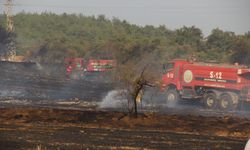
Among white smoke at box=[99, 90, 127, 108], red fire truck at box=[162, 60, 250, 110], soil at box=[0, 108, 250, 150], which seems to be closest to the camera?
soil at box=[0, 108, 250, 150]

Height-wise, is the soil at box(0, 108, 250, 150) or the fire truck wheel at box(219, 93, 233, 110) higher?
the fire truck wheel at box(219, 93, 233, 110)

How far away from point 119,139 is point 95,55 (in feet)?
288

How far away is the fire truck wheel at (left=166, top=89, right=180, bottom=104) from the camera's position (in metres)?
44.8

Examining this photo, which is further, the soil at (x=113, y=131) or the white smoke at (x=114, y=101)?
the white smoke at (x=114, y=101)

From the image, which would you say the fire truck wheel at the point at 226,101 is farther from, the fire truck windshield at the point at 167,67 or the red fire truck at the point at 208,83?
the fire truck windshield at the point at 167,67

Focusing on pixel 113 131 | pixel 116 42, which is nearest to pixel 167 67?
pixel 113 131

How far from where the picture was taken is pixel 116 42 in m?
109

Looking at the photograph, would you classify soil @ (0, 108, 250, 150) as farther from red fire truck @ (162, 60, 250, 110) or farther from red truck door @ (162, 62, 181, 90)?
red truck door @ (162, 62, 181, 90)

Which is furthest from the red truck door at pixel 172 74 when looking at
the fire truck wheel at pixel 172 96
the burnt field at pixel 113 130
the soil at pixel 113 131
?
the soil at pixel 113 131

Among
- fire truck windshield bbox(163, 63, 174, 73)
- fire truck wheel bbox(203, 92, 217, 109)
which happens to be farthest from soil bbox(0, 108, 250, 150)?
fire truck windshield bbox(163, 63, 174, 73)

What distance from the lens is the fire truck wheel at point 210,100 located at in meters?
42.8

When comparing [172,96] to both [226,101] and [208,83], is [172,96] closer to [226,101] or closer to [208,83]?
[208,83]

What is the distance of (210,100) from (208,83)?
4.35ft

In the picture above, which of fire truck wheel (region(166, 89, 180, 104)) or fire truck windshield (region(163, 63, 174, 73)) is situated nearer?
fire truck wheel (region(166, 89, 180, 104))
